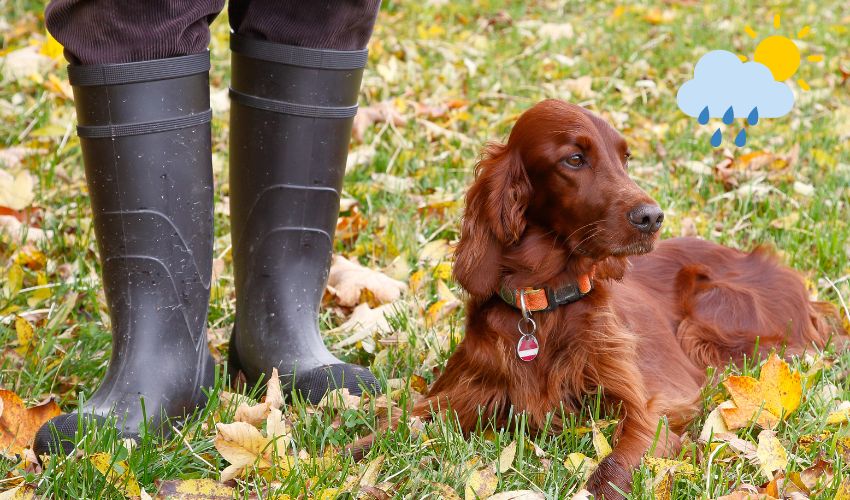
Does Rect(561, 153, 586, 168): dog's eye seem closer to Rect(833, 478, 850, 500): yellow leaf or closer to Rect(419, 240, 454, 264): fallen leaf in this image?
Rect(833, 478, 850, 500): yellow leaf

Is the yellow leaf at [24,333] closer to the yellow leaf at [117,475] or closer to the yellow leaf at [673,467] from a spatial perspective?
the yellow leaf at [117,475]

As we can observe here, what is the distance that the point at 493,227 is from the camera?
6.91 ft

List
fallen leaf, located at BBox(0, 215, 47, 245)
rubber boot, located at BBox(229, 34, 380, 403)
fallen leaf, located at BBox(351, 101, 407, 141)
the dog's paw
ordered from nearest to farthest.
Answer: the dog's paw < rubber boot, located at BBox(229, 34, 380, 403) < fallen leaf, located at BBox(0, 215, 47, 245) < fallen leaf, located at BBox(351, 101, 407, 141)

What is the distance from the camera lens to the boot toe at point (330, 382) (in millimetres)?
2262

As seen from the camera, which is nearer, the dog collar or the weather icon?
the dog collar

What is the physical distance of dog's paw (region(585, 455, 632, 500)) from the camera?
6.10ft

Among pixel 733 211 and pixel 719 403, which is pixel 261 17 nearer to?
pixel 719 403

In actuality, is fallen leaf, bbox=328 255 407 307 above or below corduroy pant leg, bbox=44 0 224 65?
below

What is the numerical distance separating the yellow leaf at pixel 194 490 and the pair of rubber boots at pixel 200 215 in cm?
20

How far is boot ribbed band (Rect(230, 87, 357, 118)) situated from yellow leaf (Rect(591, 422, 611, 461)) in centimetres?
96

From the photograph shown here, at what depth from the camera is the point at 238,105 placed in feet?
7.73

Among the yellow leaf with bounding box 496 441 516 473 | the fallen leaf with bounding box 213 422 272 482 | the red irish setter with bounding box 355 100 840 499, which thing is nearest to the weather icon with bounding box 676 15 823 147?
the red irish setter with bounding box 355 100 840 499

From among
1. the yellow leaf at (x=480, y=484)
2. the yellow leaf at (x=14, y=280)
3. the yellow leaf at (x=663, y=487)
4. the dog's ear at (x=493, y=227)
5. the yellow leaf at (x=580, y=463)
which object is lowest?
the yellow leaf at (x=14, y=280)

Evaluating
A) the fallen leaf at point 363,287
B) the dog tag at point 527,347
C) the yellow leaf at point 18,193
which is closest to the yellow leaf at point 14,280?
the yellow leaf at point 18,193
